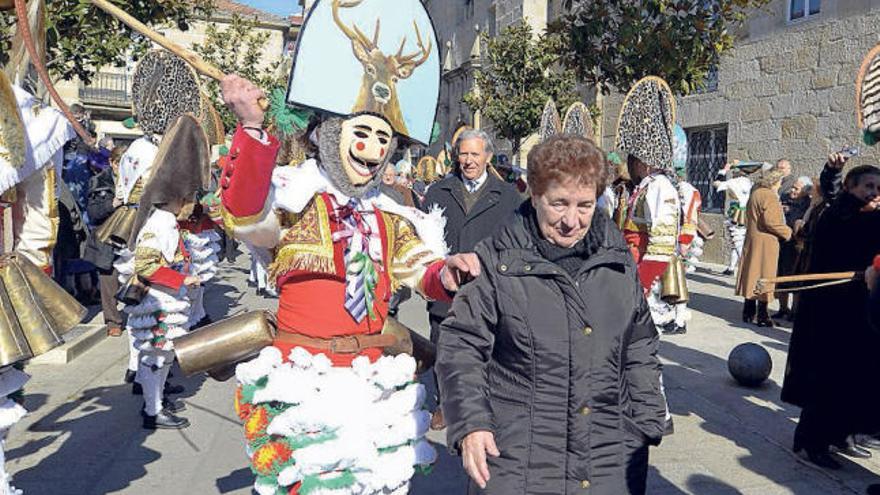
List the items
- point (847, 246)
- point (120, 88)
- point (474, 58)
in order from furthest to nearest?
point (120, 88), point (474, 58), point (847, 246)

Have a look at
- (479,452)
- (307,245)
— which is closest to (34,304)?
(307,245)

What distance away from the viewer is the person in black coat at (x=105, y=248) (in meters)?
8.67

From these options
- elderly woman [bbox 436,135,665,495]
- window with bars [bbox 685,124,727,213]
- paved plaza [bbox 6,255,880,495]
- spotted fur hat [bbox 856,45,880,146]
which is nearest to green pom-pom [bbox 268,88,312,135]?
elderly woman [bbox 436,135,665,495]

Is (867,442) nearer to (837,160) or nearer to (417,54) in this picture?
(837,160)

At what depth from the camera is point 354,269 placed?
3.14 m

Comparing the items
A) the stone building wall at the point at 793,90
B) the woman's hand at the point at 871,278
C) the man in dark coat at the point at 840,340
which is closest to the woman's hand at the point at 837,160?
the man in dark coat at the point at 840,340

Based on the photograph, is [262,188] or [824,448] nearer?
[262,188]

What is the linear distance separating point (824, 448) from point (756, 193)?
566 centimetres

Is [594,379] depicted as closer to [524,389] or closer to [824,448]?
[524,389]

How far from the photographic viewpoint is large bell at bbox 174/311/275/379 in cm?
311

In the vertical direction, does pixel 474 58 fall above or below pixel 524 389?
above

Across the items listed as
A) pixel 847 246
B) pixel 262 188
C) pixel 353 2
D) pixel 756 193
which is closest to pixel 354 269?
pixel 262 188

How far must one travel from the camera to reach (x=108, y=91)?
120 feet

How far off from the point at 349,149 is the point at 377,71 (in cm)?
37
